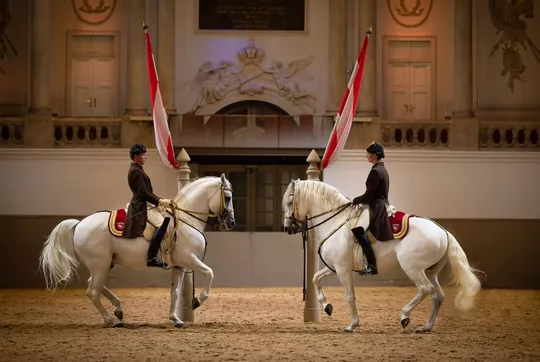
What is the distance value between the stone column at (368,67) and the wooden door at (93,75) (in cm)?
586

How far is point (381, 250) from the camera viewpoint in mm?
12055

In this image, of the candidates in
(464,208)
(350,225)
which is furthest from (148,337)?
(464,208)

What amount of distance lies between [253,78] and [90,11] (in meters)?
4.21

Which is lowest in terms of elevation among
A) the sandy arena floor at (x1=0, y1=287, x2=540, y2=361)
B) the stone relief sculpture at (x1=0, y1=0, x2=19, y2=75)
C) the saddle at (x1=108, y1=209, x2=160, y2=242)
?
the sandy arena floor at (x1=0, y1=287, x2=540, y2=361)

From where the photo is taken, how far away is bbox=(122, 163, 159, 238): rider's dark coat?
12.3 m

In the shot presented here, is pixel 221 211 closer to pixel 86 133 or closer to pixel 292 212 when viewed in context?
pixel 292 212

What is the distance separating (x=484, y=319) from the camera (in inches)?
552

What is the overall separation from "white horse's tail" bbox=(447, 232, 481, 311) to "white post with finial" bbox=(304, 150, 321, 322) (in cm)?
220

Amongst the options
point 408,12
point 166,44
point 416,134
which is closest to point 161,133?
point 416,134

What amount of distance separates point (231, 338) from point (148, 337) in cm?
93

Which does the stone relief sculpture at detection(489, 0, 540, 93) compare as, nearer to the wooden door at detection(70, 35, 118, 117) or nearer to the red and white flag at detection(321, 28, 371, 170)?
the wooden door at detection(70, 35, 118, 117)

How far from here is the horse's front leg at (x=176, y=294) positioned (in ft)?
40.6

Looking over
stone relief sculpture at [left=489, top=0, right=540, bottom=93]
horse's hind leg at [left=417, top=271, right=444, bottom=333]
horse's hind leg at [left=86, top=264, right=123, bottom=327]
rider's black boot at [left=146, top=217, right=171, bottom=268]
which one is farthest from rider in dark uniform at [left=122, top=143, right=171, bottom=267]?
stone relief sculpture at [left=489, top=0, right=540, bottom=93]

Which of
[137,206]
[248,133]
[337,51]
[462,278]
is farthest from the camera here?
[337,51]
